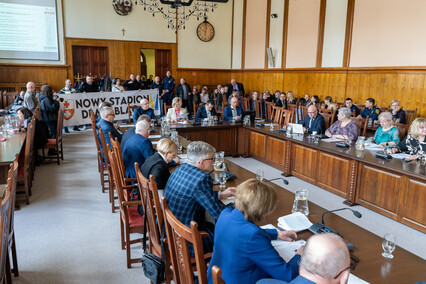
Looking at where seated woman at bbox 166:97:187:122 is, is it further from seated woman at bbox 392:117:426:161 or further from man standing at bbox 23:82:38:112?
seated woman at bbox 392:117:426:161

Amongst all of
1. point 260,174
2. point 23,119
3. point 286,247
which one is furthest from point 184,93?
point 286,247

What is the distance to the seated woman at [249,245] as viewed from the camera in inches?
66.6

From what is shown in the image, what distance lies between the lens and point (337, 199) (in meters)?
4.96

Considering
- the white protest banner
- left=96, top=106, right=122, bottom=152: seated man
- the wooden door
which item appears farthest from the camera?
the wooden door

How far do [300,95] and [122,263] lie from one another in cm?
941

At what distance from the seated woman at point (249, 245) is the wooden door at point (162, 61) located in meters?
12.7

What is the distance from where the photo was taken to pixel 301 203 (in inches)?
101

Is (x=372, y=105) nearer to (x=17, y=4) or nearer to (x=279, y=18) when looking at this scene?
(x=279, y=18)

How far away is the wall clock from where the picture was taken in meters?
14.1

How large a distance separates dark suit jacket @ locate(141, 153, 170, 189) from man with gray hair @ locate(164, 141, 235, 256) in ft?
1.20

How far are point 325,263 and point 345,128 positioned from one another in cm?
463

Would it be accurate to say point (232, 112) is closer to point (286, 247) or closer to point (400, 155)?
point (400, 155)

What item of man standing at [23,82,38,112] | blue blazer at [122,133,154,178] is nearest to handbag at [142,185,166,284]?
blue blazer at [122,133,154,178]

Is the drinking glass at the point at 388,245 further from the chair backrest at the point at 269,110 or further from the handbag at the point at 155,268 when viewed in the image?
the chair backrest at the point at 269,110
